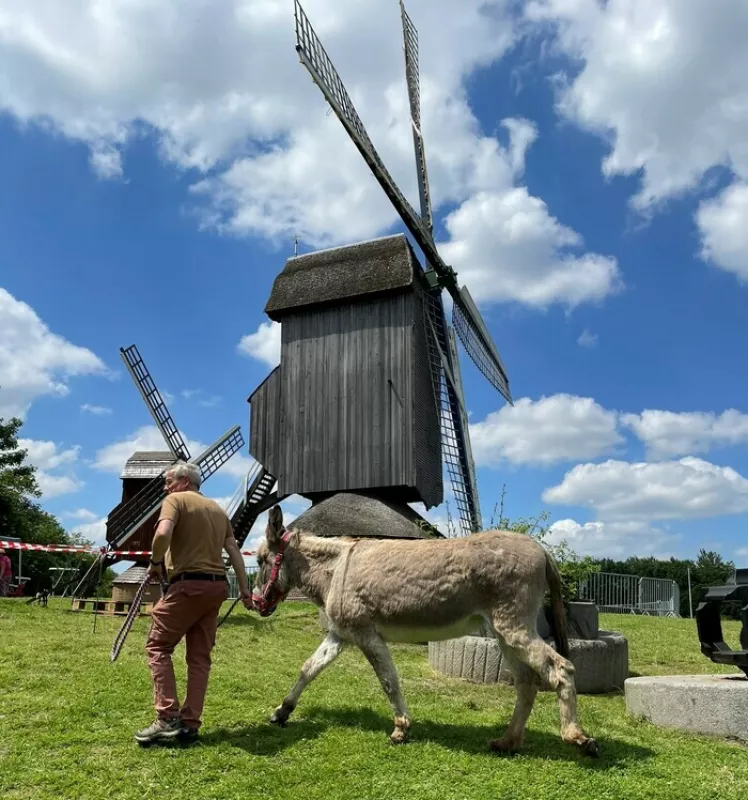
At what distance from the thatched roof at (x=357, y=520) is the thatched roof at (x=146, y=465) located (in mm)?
9129

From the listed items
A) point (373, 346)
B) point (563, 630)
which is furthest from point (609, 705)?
point (373, 346)

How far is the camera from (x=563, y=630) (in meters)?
6.04

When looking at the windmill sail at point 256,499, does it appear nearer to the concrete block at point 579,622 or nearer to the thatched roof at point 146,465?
the thatched roof at point 146,465

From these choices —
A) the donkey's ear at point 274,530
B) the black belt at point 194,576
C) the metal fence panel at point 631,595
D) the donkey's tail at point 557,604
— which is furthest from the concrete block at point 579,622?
the metal fence panel at point 631,595

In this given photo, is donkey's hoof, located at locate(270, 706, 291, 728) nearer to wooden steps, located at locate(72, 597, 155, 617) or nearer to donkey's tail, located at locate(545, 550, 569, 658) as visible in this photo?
donkey's tail, located at locate(545, 550, 569, 658)

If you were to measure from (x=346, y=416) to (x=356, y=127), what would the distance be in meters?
9.07

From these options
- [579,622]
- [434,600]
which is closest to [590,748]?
[434,600]

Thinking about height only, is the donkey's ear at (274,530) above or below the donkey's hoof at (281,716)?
above

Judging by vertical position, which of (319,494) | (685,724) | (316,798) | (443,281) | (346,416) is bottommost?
(316,798)

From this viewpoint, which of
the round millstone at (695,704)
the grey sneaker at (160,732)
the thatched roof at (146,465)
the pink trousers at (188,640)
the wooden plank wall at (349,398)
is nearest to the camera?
the grey sneaker at (160,732)

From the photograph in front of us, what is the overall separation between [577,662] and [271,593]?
4.49m

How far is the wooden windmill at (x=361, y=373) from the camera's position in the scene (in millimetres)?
21438

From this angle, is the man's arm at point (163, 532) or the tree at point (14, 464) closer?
the man's arm at point (163, 532)

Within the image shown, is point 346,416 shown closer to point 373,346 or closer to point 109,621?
point 373,346
